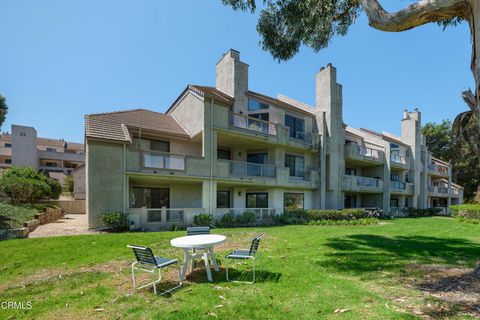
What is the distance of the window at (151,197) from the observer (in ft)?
65.9

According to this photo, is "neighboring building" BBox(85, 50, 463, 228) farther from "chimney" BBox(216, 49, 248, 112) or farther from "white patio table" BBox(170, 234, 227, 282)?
"white patio table" BBox(170, 234, 227, 282)

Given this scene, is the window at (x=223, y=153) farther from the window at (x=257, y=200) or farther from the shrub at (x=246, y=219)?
the shrub at (x=246, y=219)

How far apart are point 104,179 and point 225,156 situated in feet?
35.9

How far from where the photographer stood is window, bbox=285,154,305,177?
2550cm

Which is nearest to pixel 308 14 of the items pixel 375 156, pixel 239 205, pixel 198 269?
pixel 198 269

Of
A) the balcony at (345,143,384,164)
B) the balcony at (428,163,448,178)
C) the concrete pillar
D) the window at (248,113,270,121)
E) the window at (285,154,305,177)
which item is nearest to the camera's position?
the window at (248,113,270,121)

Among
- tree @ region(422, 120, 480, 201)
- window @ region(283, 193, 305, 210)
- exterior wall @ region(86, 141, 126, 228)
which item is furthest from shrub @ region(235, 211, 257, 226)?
tree @ region(422, 120, 480, 201)

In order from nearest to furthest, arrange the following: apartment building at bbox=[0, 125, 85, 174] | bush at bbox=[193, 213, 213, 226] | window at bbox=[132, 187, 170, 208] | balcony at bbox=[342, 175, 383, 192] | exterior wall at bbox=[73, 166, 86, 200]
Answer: bush at bbox=[193, 213, 213, 226] < window at bbox=[132, 187, 170, 208] < balcony at bbox=[342, 175, 383, 192] < exterior wall at bbox=[73, 166, 86, 200] < apartment building at bbox=[0, 125, 85, 174]

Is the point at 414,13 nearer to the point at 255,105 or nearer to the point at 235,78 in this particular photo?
the point at 235,78

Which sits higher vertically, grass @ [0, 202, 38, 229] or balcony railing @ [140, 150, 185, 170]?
balcony railing @ [140, 150, 185, 170]

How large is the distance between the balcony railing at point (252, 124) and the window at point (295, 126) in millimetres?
3200

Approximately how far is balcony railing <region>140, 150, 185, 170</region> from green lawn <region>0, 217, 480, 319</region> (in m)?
6.83

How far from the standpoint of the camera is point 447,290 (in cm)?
599

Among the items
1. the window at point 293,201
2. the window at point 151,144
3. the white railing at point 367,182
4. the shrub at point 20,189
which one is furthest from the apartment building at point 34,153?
the white railing at point 367,182
